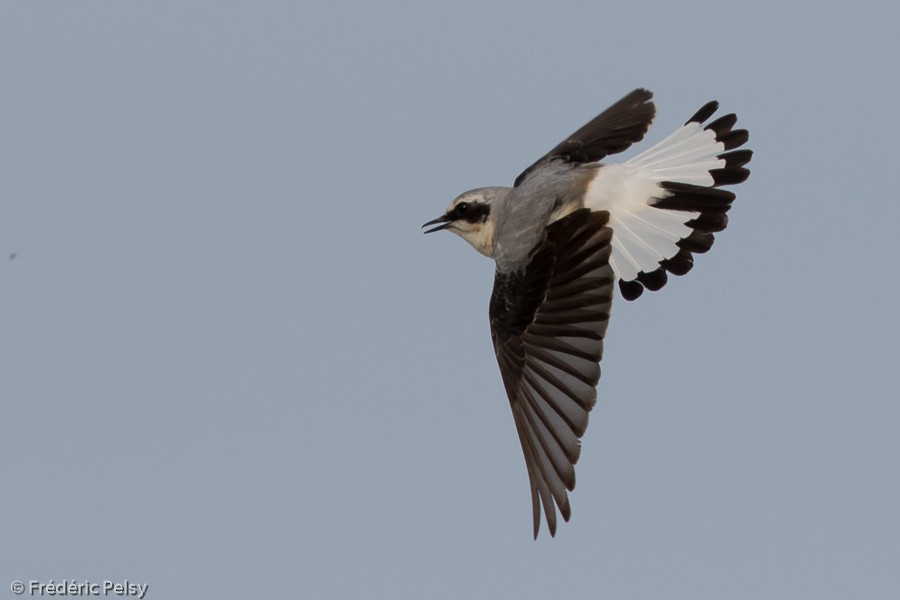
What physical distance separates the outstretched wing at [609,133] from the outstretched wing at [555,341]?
115 cm

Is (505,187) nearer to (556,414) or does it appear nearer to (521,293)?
(521,293)

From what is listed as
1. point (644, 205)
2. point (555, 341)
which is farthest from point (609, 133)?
point (555, 341)

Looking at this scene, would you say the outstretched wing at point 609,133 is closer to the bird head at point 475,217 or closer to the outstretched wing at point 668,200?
the bird head at point 475,217

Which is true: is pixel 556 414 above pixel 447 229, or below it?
below

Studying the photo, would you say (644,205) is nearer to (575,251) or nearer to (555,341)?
(575,251)

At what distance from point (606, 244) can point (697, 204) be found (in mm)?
788

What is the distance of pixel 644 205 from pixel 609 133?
1107 millimetres

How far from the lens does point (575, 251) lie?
8.22 meters

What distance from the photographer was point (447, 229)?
965 centimetres

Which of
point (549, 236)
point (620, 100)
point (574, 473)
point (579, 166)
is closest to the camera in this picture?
point (574, 473)

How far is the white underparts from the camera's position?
8633 mm

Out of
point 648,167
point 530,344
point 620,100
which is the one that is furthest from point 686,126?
point 530,344

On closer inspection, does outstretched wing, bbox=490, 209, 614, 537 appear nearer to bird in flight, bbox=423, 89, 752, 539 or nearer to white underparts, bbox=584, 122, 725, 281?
bird in flight, bbox=423, 89, 752, 539

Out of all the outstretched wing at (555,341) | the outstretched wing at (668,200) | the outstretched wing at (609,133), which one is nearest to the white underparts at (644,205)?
the outstretched wing at (668,200)
